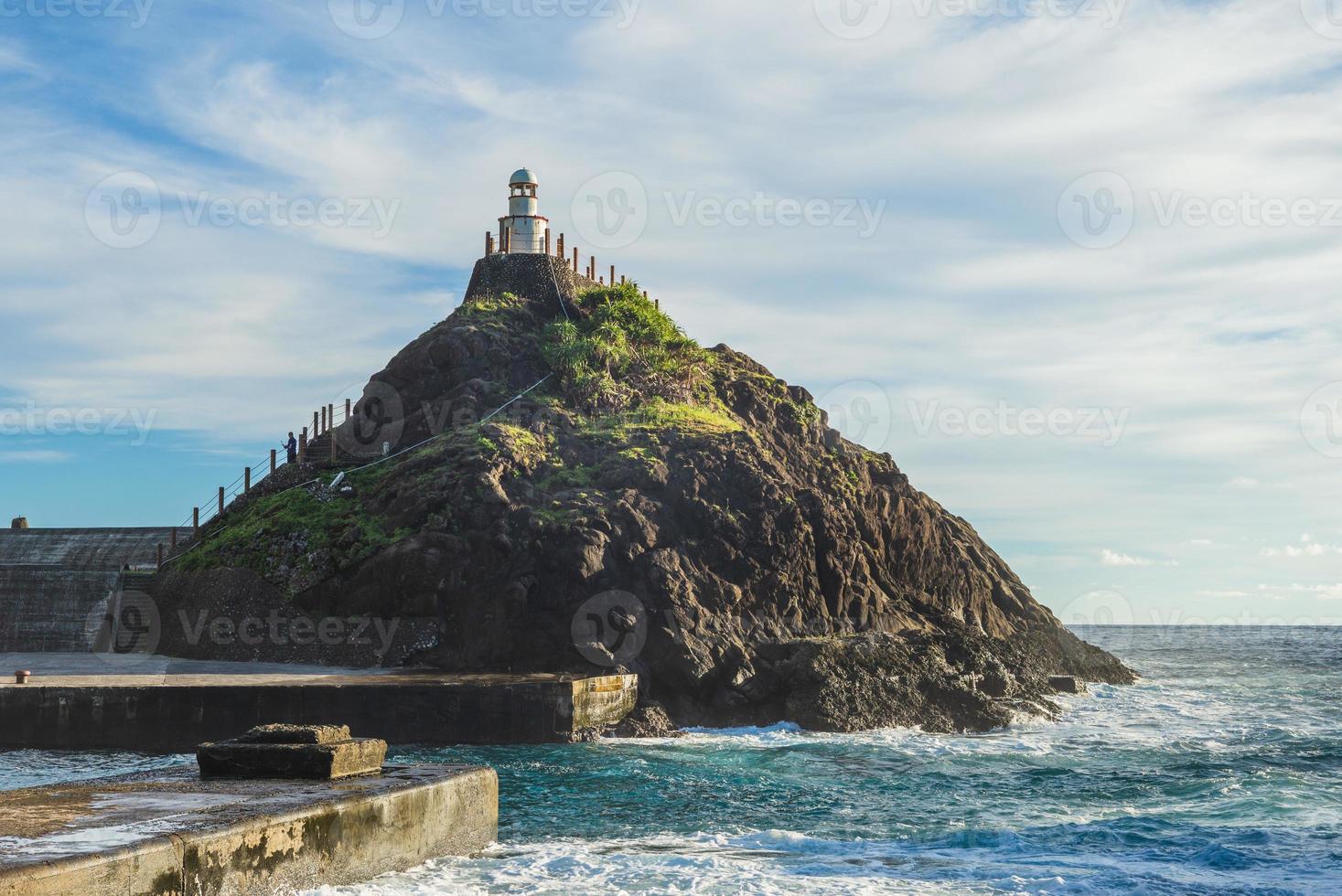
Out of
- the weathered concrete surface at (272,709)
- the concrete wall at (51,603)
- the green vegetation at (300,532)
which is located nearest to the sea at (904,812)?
the weathered concrete surface at (272,709)

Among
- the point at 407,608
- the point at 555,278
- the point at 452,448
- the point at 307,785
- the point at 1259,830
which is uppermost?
the point at 555,278

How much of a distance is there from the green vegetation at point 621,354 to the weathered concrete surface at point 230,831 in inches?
1083

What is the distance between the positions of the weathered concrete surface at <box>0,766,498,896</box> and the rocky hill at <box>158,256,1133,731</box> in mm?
16133

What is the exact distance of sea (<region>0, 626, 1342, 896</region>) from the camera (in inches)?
574

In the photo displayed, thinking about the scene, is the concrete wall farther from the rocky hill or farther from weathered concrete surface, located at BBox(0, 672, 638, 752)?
weathered concrete surface, located at BBox(0, 672, 638, 752)

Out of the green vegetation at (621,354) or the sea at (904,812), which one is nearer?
the sea at (904,812)

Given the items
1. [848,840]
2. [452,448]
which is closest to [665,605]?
[452,448]

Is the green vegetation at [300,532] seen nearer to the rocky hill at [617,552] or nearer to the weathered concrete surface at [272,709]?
the rocky hill at [617,552]

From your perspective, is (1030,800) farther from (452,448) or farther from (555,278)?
(555,278)

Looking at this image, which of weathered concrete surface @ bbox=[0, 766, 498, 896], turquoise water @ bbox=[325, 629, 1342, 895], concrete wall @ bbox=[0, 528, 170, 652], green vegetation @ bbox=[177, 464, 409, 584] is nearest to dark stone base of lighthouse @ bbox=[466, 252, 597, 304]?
green vegetation @ bbox=[177, 464, 409, 584]

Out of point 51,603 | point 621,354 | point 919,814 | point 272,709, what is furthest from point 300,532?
point 919,814

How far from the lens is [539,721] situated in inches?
1039

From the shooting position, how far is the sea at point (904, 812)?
14.6 meters

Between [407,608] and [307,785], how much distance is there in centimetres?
1855
